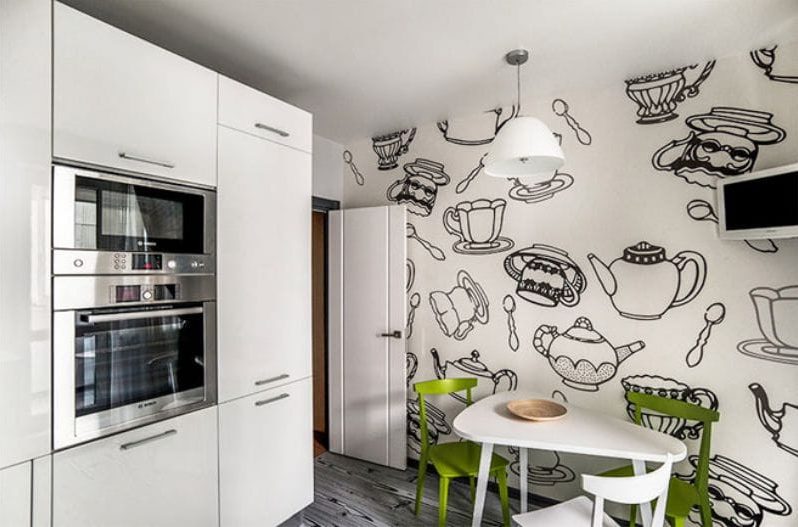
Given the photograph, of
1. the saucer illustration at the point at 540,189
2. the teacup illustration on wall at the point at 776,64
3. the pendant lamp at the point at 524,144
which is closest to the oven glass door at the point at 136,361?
the pendant lamp at the point at 524,144

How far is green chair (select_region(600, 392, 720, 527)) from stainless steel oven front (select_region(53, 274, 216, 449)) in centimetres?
209

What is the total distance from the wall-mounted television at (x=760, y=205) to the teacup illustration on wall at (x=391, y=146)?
2002 mm

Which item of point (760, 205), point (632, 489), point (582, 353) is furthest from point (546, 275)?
point (632, 489)

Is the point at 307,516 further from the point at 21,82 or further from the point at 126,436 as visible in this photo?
the point at 21,82

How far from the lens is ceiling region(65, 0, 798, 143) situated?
1.69 m

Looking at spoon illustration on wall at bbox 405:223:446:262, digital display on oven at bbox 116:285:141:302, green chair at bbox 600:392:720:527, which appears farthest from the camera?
spoon illustration on wall at bbox 405:223:446:262

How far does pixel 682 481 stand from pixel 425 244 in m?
2.05

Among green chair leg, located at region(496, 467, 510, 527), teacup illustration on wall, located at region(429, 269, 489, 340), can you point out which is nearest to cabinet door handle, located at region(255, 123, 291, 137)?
teacup illustration on wall, located at region(429, 269, 489, 340)

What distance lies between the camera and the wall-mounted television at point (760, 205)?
176 cm

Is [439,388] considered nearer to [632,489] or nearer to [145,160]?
[632,489]

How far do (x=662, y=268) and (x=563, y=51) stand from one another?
1285 mm

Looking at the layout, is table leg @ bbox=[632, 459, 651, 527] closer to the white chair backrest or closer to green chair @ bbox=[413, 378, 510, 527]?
the white chair backrest

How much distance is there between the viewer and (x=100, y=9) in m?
1.68

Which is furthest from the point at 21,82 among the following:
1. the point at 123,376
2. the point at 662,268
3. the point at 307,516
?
the point at 662,268
